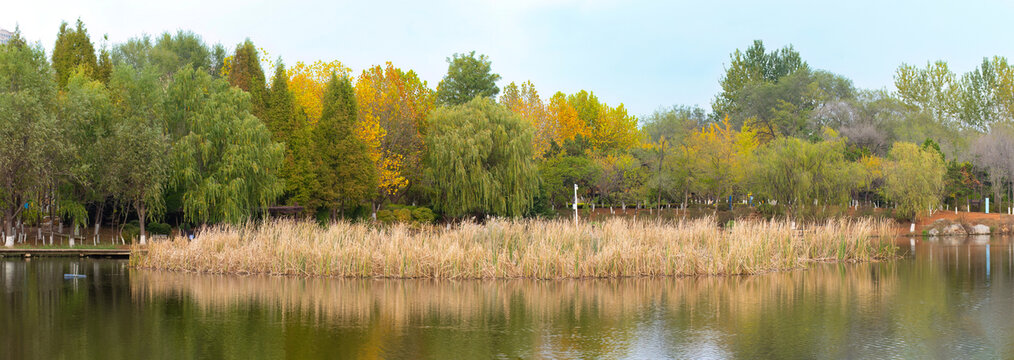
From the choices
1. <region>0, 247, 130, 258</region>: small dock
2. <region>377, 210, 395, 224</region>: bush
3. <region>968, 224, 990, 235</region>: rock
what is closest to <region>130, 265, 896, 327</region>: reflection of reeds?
<region>0, 247, 130, 258</region>: small dock

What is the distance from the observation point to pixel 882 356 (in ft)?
37.4

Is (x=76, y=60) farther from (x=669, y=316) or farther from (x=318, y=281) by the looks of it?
(x=669, y=316)

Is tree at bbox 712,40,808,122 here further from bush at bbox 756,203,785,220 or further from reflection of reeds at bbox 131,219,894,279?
reflection of reeds at bbox 131,219,894,279

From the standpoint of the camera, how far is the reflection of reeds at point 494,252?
73.1 feet

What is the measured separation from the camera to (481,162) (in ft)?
151

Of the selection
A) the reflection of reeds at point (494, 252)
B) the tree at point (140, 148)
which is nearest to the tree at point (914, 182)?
the reflection of reeds at point (494, 252)

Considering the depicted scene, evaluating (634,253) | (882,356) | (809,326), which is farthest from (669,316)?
(634,253)

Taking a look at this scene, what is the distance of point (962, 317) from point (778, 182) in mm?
35048

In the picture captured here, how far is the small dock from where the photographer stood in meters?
31.7

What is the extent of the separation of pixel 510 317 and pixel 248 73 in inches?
1377

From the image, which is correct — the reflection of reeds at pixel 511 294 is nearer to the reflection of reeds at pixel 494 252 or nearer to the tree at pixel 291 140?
the reflection of reeds at pixel 494 252

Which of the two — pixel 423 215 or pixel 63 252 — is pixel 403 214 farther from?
pixel 63 252

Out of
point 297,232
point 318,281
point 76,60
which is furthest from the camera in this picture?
point 76,60

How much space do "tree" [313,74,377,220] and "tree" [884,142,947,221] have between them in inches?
1313
